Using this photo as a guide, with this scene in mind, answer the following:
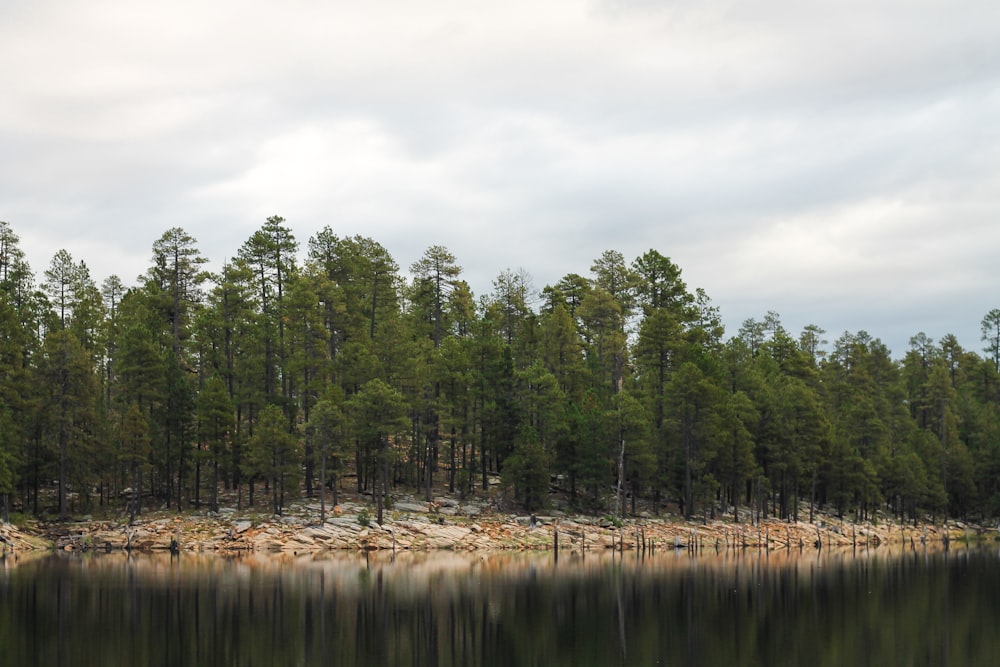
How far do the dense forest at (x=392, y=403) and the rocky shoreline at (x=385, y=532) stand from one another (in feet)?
7.80

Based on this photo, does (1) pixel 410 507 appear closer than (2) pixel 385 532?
No

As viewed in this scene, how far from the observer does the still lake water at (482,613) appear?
103 ft

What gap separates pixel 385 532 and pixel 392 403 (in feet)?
32.7

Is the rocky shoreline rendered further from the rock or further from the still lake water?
the still lake water

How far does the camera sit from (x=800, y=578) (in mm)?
56812

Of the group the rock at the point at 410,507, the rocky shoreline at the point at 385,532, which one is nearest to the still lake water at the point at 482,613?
the rocky shoreline at the point at 385,532

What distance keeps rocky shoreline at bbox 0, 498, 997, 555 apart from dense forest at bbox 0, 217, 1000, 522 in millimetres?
2378

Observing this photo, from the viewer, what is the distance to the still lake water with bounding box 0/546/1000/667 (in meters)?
31.4

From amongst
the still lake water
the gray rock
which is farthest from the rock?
the still lake water

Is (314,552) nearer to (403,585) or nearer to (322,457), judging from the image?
(322,457)

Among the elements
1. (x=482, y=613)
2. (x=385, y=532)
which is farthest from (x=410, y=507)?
(x=482, y=613)

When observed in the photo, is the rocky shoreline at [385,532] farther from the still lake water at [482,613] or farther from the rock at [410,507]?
the still lake water at [482,613]

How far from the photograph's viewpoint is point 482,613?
132ft

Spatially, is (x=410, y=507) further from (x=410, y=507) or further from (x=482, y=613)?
Result: (x=482, y=613)
